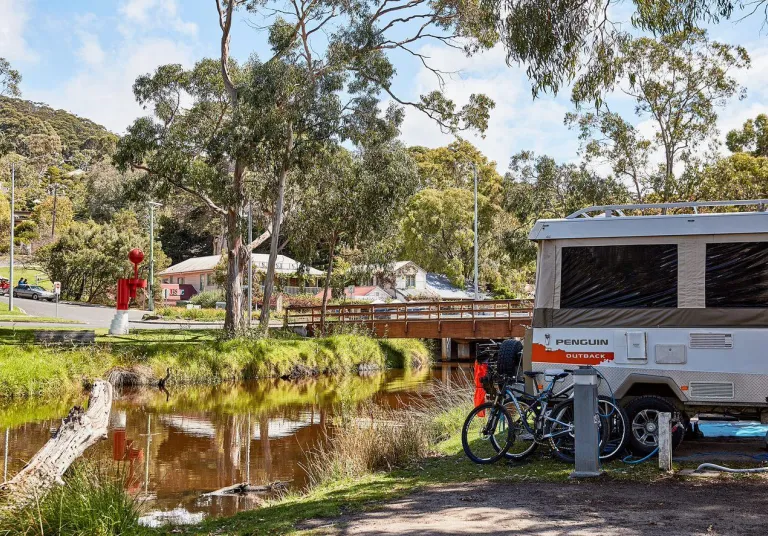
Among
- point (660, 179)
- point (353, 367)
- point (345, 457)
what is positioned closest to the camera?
point (345, 457)

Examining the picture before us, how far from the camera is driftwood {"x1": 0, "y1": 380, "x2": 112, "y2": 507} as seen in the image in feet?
21.9

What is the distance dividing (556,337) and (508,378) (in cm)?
79

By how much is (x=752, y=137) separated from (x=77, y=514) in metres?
55.9

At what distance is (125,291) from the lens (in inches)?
909

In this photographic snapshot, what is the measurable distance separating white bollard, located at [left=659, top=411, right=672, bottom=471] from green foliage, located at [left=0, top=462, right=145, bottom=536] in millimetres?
5230

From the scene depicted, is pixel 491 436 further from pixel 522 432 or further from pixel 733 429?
pixel 733 429

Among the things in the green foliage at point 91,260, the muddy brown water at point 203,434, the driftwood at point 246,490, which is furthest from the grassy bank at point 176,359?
the green foliage at point 91,260

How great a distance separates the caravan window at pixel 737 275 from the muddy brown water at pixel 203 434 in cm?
610

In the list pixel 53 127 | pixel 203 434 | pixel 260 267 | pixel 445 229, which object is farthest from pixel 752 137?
pixel 53 127

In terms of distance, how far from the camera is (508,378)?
31.8 ft

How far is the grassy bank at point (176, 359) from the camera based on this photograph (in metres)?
20.7

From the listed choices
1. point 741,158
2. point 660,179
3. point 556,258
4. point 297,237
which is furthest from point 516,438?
point 741,158

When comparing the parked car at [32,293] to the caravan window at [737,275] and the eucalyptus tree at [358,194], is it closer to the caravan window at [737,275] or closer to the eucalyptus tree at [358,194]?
the eucalyptus tree at [358,194]

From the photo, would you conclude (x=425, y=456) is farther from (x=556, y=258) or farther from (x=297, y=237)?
(x=297, y=237)
